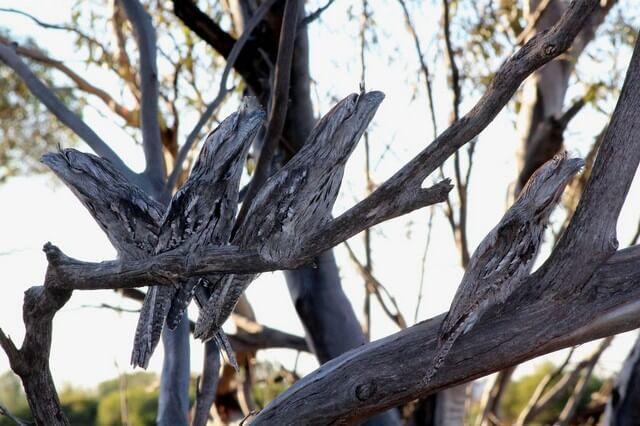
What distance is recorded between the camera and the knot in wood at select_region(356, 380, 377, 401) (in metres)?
3.08

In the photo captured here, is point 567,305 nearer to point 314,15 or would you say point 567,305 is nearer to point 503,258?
point 503,258

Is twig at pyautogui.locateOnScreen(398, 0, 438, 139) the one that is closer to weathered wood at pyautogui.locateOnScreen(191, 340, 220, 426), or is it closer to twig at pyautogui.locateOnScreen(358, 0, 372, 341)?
twig at pyautogui.locateOnScreen(358, 0, 372, 341)

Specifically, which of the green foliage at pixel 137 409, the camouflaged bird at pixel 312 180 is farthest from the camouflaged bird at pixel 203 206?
the green foliage at pixel 137 409

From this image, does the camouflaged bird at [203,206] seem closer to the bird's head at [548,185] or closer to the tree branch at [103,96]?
the bird's head at [548,185]

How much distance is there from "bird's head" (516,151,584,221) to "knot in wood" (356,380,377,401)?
77cm

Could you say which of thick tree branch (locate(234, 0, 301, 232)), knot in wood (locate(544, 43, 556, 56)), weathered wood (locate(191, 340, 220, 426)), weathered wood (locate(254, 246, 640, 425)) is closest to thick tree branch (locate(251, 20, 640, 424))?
weathered wood (locate(254, 246, 640, 425))

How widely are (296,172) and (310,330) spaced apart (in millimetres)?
2608

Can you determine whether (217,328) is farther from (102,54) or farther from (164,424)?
(102,54)

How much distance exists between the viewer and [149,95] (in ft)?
16.3

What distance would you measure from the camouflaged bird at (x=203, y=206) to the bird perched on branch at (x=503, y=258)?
0.80 metres

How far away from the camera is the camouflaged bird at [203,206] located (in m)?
2.95

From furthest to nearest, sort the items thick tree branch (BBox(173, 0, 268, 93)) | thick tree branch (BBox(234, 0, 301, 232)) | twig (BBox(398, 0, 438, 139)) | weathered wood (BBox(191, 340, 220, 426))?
twig (BBox(398, 0, 438, 139)), thick tree branch (BBox(173, 0, 268, 93)), weathered wood (BBox(191, 340, 220, 426)), thick tree branch (BBox(234, 0, 301, 232))

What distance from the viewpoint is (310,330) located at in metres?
5.33

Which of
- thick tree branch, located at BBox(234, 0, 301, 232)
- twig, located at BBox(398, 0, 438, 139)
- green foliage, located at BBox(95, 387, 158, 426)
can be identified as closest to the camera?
thick tree branch, located at BBox(234, 0, 301, 232)
